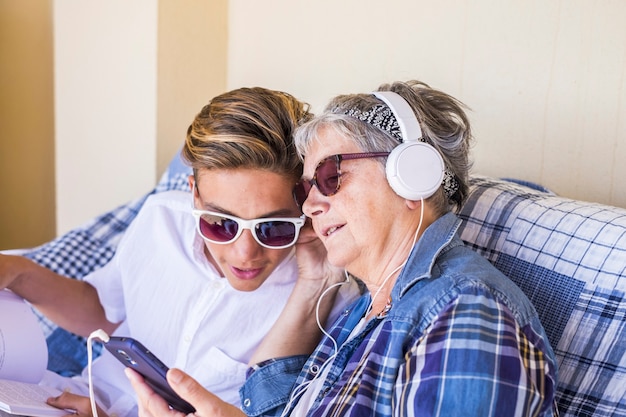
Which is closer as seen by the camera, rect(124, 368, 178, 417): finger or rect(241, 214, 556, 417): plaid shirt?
rect(241, 214, 556, 417): plaid shirt

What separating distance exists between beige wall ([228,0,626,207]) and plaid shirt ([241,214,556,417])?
2.06ft

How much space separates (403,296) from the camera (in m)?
1.33

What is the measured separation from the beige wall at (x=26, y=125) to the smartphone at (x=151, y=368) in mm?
2848

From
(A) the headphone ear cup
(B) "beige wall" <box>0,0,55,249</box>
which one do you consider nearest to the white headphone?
(A) the headphone ear cup

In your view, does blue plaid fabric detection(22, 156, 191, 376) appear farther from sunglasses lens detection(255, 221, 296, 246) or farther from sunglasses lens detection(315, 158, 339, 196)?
sunglasses lens detection(315, 158, 339, 196)

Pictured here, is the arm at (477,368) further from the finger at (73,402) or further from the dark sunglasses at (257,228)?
the finger at (73,402)

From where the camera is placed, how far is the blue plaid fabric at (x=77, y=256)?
2492mm

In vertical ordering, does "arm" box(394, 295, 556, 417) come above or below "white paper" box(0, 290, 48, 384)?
above

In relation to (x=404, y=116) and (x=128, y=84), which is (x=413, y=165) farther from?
(x=128, y=84)

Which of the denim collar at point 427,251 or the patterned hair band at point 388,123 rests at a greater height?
the patterned hair band at point 388,123

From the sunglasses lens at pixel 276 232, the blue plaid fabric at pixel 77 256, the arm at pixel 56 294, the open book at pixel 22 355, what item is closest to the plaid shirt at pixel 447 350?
the sunglasses lens at pixel 276 232

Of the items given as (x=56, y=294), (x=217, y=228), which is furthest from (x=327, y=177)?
(x=56, y=294)

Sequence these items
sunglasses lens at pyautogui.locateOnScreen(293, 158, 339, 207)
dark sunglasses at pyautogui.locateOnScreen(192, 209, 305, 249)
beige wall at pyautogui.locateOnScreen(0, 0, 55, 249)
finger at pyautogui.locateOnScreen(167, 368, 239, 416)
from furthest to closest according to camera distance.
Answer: beige wall at pyautogui.locateOnScreen(0, 0, 55, 249) → dark sunglasses at pyautogui.locateOnScreen(192, 209, 305, 249) → sunglasses lens at pyautogui.locateOnScreen(293, 158, 339, 207) → finger at pyautogui.locateOnScreen(167, 368, 239, 416)

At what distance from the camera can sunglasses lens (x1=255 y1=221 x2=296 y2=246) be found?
5.71ft
